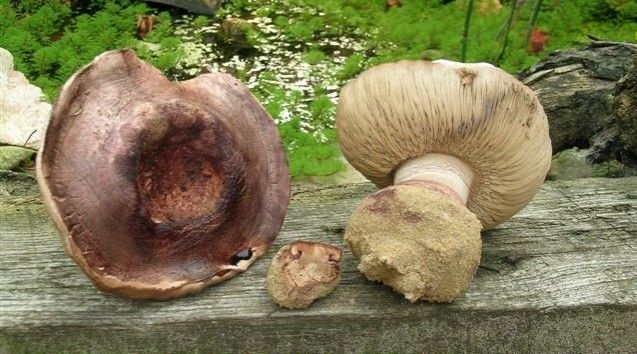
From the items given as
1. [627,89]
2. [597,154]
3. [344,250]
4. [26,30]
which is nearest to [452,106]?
[344,250]

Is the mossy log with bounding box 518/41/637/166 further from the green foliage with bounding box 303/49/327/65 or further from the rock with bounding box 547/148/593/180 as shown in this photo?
the green foliage with bounding box 303/49/327/65

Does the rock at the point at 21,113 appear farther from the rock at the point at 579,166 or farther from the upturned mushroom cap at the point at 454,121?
the rock at the point at 579,166

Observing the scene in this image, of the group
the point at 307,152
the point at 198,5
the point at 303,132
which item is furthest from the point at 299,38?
the point at 307,152

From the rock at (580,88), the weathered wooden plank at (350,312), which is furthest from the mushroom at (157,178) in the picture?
the rock at (580,88)

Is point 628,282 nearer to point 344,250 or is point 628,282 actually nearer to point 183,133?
point 344,250

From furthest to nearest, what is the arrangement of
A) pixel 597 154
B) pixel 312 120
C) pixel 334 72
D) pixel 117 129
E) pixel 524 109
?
pixel 334 72, pixel 312 120, pixel 597 154, pixel 524 109, pixel 117 129

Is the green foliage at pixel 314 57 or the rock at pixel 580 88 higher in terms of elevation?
the rock at pixel 580 88

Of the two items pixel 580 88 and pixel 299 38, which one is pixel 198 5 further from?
pixel 580 88
